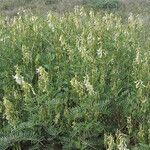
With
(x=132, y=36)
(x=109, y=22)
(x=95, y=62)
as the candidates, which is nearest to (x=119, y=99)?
(x=95, y=62)

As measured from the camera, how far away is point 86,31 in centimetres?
478

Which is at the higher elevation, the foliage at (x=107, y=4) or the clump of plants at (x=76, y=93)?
the foliage at (x=107, y=4)

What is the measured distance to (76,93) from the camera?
12.5 ft

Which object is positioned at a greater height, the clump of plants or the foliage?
the foliage

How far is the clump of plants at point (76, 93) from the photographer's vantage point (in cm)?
361

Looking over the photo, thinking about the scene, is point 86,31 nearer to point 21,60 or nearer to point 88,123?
point 21,60

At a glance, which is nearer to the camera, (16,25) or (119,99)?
A: (119,99)

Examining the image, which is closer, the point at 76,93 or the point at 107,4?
the point at 76,93

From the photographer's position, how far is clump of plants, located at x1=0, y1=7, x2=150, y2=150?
3609mm

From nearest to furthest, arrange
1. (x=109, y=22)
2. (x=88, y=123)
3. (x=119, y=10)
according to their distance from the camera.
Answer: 1. (x=88, y=123)
2. (x=109, y=22)
3. (x=119, y=10)

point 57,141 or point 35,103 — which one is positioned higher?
point 35,103

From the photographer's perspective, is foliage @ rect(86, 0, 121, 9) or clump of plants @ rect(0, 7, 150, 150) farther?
foliage @ rect(86, 0, 121, 9)

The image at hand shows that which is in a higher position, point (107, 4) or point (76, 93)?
point (107, 4)

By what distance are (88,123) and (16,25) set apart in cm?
191
